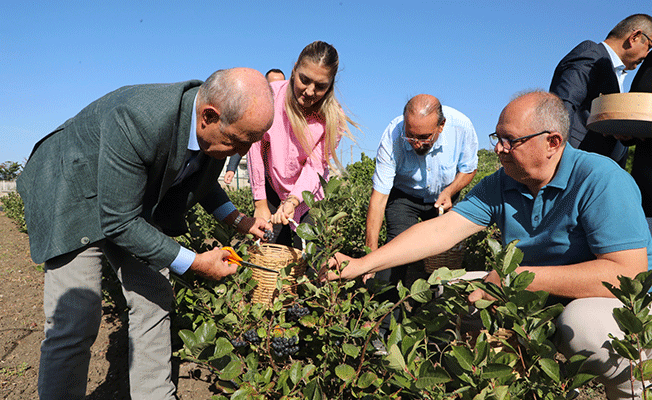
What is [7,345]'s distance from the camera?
3.31 meters

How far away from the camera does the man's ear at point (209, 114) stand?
1.66 meters

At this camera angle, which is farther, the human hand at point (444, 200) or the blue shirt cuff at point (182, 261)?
the human hand at point (444, 200)

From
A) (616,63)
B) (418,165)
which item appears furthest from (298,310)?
(616,63)

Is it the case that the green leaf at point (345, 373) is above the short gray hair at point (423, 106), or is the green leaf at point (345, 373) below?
below

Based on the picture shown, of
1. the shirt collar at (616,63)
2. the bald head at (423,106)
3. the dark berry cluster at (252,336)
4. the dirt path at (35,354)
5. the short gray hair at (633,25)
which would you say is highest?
the short gray hair at (633,25)

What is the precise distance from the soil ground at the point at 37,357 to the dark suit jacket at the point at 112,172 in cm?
88

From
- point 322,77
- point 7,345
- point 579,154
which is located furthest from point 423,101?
point 7,345

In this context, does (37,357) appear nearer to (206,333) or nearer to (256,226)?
(256,226)

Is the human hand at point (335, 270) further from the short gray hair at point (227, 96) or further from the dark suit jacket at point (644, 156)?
the dark suit jacket at point (644, 156)

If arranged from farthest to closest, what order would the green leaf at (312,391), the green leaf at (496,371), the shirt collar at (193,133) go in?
the shirt collar at (193,133)
the green leaf at (312,391)
the green leaf at (496,371)

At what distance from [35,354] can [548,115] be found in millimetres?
3695

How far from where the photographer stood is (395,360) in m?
1.22

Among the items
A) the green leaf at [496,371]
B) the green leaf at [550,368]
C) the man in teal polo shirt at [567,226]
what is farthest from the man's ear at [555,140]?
the green leaf at [496,371]

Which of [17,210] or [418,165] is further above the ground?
[418,165]
